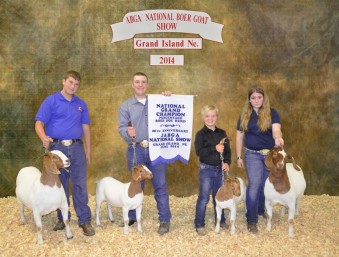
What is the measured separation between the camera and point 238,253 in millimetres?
4684

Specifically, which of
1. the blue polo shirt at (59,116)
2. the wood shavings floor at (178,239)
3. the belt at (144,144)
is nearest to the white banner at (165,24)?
the blue polo shirt at (59,116)

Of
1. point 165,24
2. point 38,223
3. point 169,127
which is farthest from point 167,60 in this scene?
point 38,223

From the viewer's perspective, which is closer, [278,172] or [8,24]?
[278,172]

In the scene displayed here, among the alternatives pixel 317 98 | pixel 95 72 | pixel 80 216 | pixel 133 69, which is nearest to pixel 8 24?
pixel 95 72

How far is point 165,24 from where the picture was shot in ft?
22.6

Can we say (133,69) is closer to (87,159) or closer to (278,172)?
(87,159)

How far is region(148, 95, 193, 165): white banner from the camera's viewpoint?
530 centimetres

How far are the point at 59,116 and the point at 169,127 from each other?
1.47 metres

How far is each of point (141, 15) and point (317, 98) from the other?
11.4 feet

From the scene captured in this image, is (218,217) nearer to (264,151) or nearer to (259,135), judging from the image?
(264,151)

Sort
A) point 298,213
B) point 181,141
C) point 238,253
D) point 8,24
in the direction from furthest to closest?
point 8,24, point 298,213, point 181,141, point 238,253

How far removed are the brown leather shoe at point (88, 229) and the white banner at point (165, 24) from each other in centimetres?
334

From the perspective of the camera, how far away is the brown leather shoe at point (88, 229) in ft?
17.2

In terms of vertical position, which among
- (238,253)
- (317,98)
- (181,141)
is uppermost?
(317,98)
